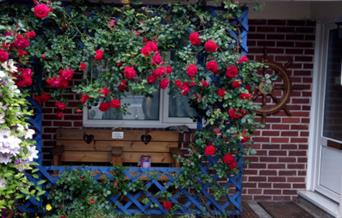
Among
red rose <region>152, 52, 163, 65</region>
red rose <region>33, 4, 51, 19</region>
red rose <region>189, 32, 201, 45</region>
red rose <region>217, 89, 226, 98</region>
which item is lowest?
red rose <region>217, 89, 226, 98</region>

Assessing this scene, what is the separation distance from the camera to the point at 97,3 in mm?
4570

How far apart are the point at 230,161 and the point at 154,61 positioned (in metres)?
1.24

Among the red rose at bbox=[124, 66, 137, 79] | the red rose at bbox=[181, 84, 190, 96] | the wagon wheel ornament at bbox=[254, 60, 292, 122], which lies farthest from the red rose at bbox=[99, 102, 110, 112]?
the wagon wheel ornament at bbox=[254, 60, 292, 122]

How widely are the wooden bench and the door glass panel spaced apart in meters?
1.83

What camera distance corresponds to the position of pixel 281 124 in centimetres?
575

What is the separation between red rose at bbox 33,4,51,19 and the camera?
4.07m

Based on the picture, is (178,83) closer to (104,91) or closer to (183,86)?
(183,86)

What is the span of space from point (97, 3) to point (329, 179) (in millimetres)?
3327

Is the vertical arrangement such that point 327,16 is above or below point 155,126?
above

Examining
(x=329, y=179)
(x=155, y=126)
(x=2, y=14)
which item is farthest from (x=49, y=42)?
(x=329, y=179)

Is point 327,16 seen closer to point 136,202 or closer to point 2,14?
point 136,202

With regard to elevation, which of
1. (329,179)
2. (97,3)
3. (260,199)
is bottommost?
(260,199)

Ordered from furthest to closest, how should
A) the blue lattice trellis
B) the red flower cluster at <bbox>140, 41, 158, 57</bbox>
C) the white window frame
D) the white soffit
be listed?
the white window frame, the white soffit, the blue lattice trellis, the red flower cluster at <bbox>140, 41, 158, 57</bbox>

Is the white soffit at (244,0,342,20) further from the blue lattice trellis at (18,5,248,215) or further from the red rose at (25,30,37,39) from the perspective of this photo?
the red rose at (25,30,37,39)
